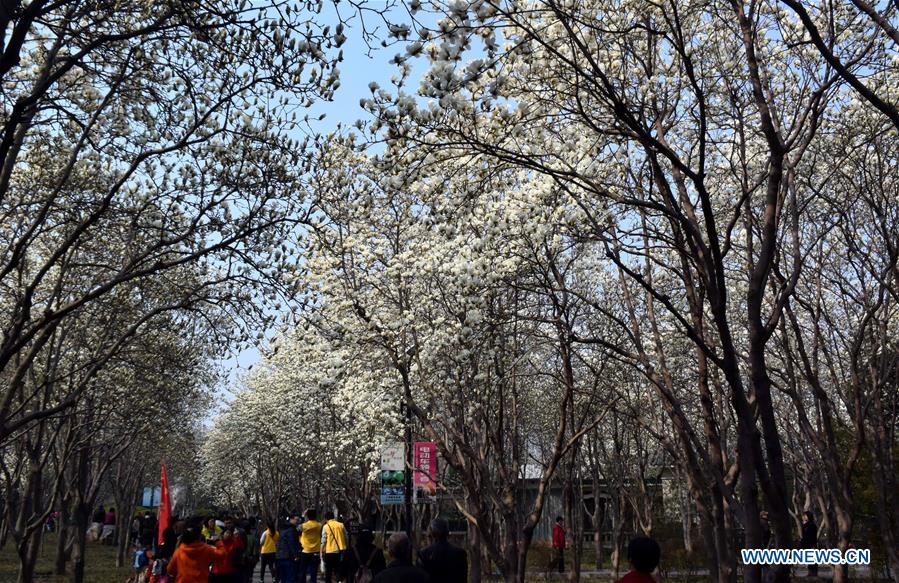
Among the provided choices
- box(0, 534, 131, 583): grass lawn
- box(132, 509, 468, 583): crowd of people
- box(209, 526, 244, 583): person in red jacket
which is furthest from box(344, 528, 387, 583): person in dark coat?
box(0, 534, 131, 583): grass lawn

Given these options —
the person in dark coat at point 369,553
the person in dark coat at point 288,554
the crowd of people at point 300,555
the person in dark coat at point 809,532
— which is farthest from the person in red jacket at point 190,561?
the person in dark coat at point 809,532

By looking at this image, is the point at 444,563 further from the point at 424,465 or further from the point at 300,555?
the point at 424,465

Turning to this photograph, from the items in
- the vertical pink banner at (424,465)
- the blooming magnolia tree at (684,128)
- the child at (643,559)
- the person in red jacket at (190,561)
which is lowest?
the person in red jacket at (190,561)

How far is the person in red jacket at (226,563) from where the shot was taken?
44.1 ft

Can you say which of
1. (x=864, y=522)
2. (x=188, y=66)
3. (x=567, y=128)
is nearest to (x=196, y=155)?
(x=188, y=66)

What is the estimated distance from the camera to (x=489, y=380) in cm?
1631

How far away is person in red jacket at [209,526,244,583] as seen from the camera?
13.4m

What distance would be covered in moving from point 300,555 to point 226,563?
13.8ft

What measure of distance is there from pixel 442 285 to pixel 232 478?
5011 centimetres

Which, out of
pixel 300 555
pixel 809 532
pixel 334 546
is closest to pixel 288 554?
pixel 300 555

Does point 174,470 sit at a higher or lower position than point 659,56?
lower

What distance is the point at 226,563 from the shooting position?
44.5ft

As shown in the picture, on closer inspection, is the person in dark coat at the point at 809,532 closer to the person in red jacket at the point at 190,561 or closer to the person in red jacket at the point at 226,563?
the person in red jacket at the point at 226,563

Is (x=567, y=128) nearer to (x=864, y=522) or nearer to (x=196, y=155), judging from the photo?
(x=196, y=155)
